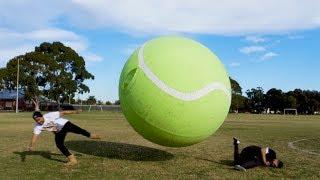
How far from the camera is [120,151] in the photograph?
13.1m

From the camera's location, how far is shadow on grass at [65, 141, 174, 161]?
1195 cm

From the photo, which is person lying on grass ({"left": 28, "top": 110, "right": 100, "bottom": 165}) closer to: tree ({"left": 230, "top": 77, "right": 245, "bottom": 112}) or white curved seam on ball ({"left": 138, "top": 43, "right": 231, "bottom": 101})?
white curved seam on ball ({"left": 138, "top": 43, "right": 231, "bottom": 101})

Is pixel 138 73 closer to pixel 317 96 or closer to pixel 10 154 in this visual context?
pixel 10 154

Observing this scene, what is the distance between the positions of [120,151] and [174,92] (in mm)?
4264

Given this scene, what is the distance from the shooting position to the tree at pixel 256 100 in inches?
5128

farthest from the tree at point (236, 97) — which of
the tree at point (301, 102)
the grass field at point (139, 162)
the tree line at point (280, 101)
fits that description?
the grass field at point (139, 162)

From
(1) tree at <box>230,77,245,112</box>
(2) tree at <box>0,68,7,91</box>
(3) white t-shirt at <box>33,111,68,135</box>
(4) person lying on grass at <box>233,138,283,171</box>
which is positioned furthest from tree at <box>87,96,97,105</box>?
(4) person lying on grass at <box>233,138,283,171</box>

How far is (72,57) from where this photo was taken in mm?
Result: 80312

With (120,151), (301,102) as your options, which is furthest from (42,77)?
(301,102)

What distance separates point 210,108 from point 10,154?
5.64 metres

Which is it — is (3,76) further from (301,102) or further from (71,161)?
(301,102)

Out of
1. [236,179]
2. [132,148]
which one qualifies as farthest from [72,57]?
[236,179]

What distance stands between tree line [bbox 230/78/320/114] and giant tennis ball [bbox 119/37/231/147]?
368 feet

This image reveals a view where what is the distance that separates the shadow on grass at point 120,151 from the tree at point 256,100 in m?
117
